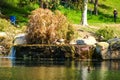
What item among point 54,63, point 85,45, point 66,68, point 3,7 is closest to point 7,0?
point 3,7

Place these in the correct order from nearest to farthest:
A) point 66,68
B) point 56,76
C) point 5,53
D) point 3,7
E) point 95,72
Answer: point 56,76 → point 95,72 → point 66,68 → point 5,53 → point 3,7

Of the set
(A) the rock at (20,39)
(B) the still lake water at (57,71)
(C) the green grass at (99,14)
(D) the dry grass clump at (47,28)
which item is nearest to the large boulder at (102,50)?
(B) the still lake water at (57,71)

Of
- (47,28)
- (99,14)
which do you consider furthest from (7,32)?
(99,14)

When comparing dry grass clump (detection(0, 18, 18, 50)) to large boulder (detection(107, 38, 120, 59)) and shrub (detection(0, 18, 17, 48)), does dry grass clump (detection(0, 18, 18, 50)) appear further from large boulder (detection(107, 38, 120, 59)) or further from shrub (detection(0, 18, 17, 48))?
large boulder (detection(107, 38, 120, 59))

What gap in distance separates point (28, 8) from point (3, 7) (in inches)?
154

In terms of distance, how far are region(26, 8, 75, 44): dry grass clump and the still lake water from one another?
24.0 ft

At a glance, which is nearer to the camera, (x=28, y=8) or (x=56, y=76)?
(x=56, y=76)

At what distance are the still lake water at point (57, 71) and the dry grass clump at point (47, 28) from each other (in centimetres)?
732

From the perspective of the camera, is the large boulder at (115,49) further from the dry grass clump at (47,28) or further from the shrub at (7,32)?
the shrub at (7,32)

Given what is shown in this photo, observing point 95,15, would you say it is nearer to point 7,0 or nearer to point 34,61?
point 7,0

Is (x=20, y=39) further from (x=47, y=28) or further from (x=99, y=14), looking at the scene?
→ (x=99, y=14)

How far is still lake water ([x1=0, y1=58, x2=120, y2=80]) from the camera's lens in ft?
154

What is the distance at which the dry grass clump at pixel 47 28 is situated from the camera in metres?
69.8

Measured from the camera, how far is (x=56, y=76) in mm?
47500
